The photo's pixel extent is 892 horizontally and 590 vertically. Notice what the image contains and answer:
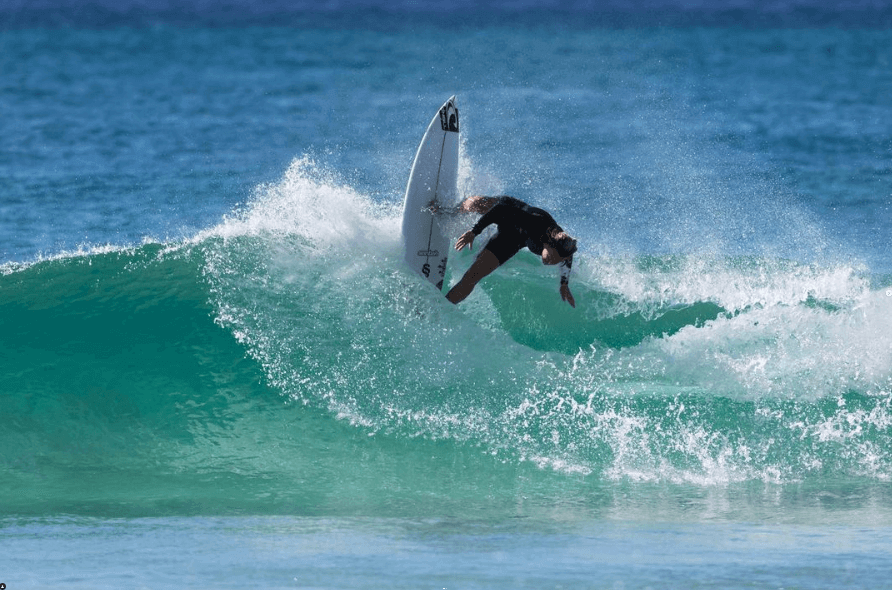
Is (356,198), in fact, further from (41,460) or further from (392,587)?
(392,587)

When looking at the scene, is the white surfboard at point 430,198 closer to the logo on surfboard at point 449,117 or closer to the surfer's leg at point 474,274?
the logo on surfboard at point 449,117

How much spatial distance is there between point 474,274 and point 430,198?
746 mm

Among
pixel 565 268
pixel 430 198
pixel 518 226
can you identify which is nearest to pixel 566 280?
pixel 565 268

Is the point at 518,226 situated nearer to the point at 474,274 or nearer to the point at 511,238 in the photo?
the point at 511,238

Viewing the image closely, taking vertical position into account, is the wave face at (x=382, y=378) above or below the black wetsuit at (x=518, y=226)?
below

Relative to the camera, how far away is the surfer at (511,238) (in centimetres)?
673

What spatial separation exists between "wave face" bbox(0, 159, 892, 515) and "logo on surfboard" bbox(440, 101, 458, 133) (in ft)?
2.82

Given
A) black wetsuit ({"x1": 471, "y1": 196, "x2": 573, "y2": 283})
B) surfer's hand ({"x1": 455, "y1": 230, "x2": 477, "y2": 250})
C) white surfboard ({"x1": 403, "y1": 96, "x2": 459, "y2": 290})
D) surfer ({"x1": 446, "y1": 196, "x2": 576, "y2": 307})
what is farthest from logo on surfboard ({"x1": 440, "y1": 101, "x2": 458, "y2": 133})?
surfer's hand ({"x1": 455, "y1": 230, "x2": 477, "y2": 250})

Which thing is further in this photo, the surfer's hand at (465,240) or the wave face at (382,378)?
the surfer's hand at (465,240)

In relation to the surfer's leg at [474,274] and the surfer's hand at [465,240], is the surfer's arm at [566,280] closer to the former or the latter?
the surfer's leg at [474,274]

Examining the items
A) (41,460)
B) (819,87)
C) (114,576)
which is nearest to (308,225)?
(41,460)

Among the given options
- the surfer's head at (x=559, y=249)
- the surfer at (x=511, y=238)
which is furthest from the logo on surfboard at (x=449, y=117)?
the surfer's head at (x=559, y=249)

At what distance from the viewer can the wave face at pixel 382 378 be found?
5.84 metres

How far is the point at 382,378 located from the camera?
662cm
